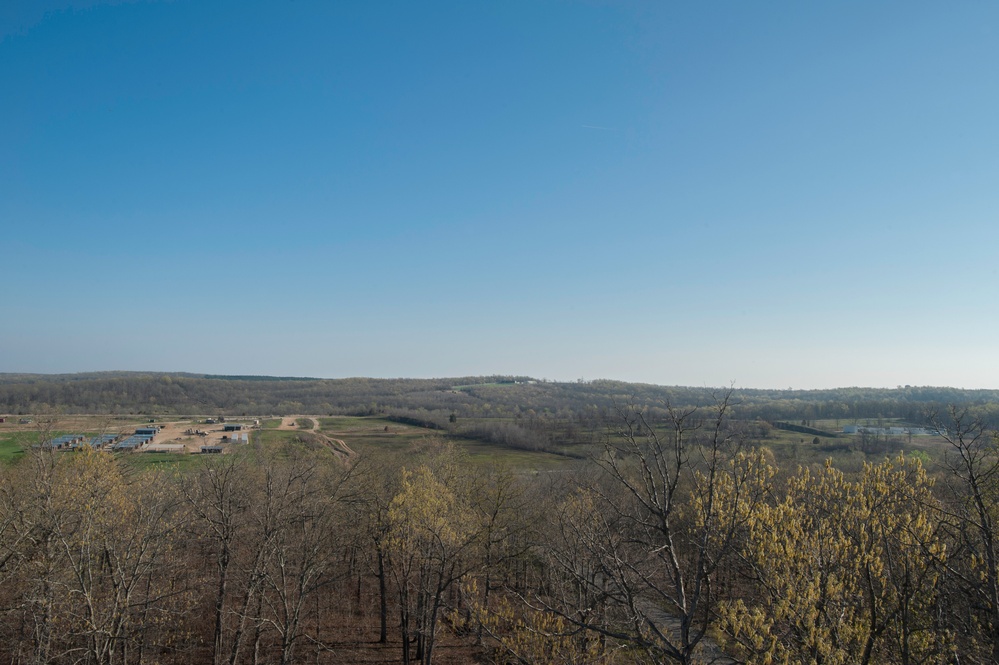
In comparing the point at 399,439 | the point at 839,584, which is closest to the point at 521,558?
the point at 839,584

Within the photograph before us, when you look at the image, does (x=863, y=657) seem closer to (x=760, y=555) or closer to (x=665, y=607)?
(x=760, y=555)

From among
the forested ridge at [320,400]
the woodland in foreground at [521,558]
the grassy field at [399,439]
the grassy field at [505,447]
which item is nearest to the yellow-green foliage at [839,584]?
the woodland in foreground at [521,558]

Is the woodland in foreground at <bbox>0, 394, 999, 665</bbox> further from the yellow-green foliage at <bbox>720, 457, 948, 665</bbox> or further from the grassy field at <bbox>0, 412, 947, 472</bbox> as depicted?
the grassy field at <bbox>0, 412, 947, 472</bbox>

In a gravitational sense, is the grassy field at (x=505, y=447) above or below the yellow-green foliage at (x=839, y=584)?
below

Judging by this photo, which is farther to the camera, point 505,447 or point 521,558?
point 505,447

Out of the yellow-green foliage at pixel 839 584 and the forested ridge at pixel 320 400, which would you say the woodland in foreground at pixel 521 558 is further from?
the forested ridge at pixel 320 400

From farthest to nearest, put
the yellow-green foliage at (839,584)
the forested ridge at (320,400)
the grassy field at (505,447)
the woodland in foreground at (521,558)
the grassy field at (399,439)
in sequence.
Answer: the forested ridge at (320,400) < the grassy field at (399,439) < the grassy field at (505,447) < the woodland in foreground at (521,558) < the yellow-green foliage at (839,584)

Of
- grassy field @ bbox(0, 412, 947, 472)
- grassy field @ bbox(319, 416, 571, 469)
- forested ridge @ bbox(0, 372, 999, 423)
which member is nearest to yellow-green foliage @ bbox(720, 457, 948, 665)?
grassy field @ bbox(0, 412, 947, 472)

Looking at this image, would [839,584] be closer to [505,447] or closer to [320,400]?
[505,447]
